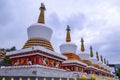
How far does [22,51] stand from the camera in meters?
16.8

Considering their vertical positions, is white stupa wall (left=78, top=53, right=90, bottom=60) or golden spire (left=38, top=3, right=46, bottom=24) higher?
golden spire (left=38, top=3, right=46, bottom=24)

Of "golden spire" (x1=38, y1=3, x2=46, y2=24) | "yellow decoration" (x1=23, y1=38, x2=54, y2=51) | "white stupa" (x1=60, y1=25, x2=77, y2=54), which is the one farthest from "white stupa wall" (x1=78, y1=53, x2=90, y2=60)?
"yellow decoration" (x1=23, y1=38, x2=54, y2=51)

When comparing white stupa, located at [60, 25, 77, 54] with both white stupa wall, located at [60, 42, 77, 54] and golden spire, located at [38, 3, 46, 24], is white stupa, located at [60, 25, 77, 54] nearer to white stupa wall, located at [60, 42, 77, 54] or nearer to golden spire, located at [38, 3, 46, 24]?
white stupa wall, located at [60, 42, 77, 54]

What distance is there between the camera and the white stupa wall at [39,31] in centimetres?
1850

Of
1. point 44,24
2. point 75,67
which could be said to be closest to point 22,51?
point 44,24

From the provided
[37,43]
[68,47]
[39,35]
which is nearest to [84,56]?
[68,47]

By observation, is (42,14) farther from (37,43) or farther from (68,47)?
(68,47)

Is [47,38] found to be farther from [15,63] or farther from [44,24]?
[15,63]

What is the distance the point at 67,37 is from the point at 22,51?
1103 cm

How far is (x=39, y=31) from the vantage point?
1848cm

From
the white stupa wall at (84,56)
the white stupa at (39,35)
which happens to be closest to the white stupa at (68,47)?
the white stupa at (39,35)

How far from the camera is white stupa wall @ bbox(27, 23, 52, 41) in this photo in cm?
1850

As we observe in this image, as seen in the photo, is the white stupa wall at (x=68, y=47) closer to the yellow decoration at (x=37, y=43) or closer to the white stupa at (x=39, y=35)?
the white stupa at (x=39, y=35)

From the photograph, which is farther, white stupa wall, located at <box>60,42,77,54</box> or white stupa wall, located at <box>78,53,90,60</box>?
white stupa wall, located at <box>78,53,90,60</box>
